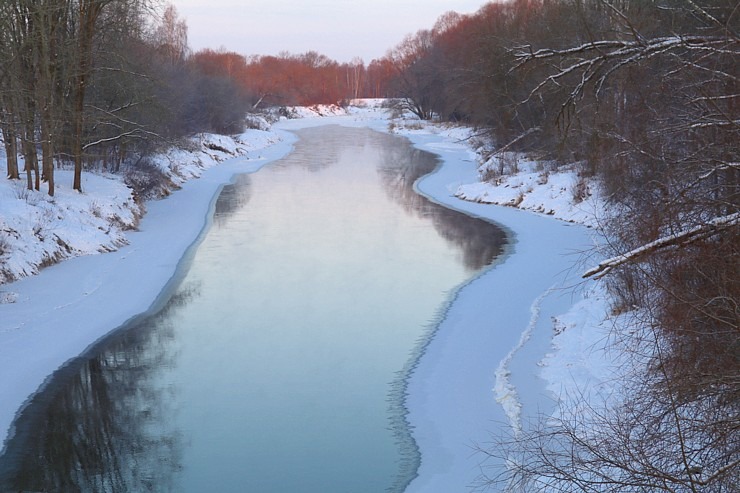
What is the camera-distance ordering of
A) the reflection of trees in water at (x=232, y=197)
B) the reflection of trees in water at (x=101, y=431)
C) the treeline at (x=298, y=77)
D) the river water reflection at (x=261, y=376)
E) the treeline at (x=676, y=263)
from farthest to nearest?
the treeline at (x=298, y=77) < the reflection of trees in water at (x=232, y=197) < the river water reflection at (x=261, y=376) < the reflection of trees in water at (x=101, y=431) < the treeline at (x=676, y=263)

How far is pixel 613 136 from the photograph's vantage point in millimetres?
7051

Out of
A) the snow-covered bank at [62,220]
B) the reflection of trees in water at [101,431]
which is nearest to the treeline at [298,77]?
the snow-covered bank at [62,220]

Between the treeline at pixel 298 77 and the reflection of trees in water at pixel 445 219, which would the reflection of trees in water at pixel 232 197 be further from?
the treeline at pixel 298 77

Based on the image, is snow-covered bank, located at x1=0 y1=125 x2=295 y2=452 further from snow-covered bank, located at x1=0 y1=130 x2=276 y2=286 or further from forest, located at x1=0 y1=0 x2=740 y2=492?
forest, located at x1=0 y1=0 x2=740 y2=492

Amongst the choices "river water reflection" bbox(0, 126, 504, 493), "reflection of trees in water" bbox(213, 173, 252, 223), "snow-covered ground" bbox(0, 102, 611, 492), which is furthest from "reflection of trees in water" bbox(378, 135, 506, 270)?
"reflection of trees in water" bbox(213, 173, 252, 223)

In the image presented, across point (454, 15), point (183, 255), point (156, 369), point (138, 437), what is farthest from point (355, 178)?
point (454, 15)

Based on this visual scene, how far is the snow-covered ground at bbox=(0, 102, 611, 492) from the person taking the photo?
27.8ft

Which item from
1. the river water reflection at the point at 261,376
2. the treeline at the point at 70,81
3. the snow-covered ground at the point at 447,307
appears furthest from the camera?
the treeline at the point at 70,81

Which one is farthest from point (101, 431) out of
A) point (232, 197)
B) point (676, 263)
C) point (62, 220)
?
point (232, 197)

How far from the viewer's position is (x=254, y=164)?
36.1 m

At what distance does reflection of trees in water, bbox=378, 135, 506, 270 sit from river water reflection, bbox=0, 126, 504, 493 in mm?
128

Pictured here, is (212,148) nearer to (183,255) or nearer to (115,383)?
(183,255)

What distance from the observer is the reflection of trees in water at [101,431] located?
7.00 m

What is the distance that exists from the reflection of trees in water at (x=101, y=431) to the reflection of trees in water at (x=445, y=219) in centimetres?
764
